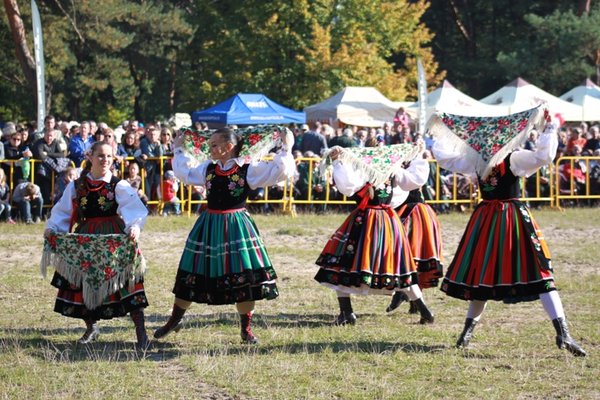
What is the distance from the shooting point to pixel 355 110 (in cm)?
2477

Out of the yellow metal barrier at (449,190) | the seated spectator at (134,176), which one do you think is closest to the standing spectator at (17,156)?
the yellow metal barrier at (449,190)

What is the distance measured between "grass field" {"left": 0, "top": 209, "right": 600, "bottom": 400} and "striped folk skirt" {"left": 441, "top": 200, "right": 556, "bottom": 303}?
440mm

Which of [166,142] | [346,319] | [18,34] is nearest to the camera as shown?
[346,319]

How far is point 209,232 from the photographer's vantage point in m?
7.61

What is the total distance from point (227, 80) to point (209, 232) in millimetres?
24666

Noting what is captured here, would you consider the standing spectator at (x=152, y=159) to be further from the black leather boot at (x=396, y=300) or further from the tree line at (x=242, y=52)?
the tree line at (x=242, y=52)

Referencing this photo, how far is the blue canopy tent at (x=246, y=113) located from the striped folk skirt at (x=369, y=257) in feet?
45.5

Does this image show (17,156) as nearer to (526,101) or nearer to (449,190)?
(449,190)

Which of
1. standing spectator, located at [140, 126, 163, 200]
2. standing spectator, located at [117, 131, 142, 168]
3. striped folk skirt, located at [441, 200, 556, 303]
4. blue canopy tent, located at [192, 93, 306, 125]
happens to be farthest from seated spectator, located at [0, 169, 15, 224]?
striped folk skirt, located at [441, 200, 556, 303]

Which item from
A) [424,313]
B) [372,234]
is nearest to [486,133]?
[372,234]

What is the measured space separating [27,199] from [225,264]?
27.1ft

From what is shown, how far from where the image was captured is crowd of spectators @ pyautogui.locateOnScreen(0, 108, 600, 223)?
1518 cm

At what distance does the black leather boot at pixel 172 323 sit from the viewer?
777cm

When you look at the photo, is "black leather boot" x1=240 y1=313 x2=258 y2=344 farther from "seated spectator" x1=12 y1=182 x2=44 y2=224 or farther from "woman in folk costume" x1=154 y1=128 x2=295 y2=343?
"seated spectator" x1=12 y1=182 x2=44 y2=224
